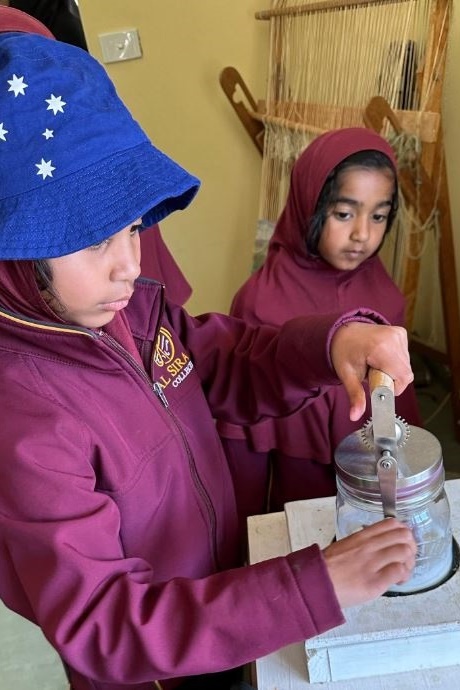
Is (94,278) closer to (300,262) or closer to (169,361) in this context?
(169,361)

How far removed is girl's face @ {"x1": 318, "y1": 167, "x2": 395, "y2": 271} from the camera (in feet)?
4.20

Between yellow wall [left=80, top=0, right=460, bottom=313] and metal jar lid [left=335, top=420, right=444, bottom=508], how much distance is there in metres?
1.83

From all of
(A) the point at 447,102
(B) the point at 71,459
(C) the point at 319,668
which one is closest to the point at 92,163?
(B) the point at 71,459

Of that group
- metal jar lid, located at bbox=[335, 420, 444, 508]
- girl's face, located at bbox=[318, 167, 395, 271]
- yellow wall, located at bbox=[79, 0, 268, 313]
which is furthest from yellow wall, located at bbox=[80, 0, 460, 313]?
metal jar lid, located at bbox=[335, 420, 444, 508]

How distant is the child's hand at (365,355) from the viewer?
0.62 m

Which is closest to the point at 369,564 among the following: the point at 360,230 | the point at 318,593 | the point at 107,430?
the point at 318,593

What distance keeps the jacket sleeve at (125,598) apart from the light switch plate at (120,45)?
194 cm

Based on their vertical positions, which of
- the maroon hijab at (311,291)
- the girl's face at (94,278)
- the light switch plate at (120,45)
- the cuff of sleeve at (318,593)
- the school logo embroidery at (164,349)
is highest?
the light switch plate at (120,45)

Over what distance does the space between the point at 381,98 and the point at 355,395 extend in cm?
113

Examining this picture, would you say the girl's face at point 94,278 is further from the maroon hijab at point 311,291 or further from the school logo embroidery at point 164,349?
the maroon hijab at point 311,291

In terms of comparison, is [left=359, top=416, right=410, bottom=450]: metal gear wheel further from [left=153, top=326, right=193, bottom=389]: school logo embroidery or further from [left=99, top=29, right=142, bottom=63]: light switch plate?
[left=99, top=29, right=142, bottom=63]: light switch plate

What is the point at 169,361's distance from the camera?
0.77 meters

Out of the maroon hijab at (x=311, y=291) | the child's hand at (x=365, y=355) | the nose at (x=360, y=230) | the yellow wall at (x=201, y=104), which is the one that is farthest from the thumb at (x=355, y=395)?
the yellow wall at (x=201, y=104)

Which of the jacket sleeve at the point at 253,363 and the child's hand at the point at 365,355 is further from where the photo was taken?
the jacket sleeve at the point at 253,363
